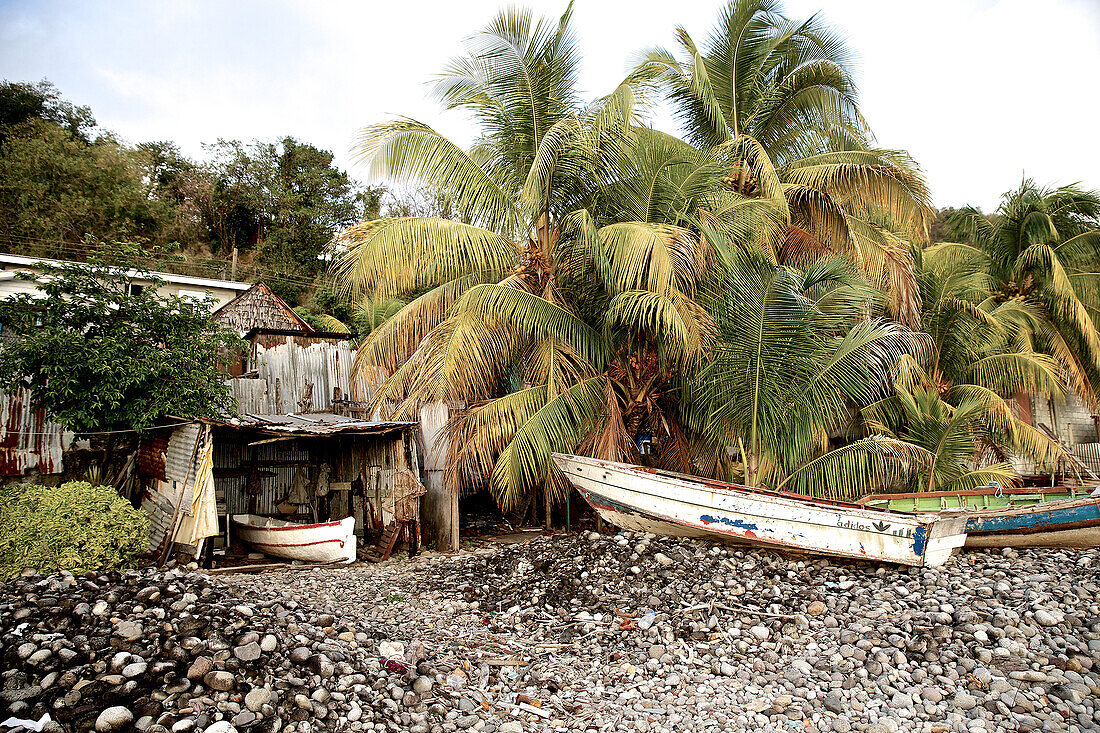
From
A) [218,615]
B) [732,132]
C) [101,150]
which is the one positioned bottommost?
[218,615]

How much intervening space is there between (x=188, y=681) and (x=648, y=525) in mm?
6289

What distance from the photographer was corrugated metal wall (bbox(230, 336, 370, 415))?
1280cm

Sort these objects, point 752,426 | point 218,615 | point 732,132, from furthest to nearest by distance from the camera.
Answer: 1. point 732,132
2. point 752,426
3. point 218,615

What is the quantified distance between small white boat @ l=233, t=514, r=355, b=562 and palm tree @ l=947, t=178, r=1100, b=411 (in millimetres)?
15056

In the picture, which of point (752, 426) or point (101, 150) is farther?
point (101, 150)

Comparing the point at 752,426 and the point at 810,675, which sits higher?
the point at 752,426

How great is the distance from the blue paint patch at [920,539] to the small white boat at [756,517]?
0.03ft

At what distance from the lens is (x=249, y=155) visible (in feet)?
89.7

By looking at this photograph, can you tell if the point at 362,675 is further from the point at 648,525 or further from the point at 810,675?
the point at 648,525

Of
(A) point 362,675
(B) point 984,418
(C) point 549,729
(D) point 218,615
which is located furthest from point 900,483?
(D) point 218,615

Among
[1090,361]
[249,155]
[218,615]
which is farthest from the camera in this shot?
[249,155]

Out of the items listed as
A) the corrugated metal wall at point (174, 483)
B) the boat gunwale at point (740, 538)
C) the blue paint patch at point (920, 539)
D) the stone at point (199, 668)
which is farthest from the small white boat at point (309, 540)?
the blue paint patch at point (920, 539)

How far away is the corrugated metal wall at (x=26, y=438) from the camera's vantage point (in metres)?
9.14

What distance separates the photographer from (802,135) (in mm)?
12680
